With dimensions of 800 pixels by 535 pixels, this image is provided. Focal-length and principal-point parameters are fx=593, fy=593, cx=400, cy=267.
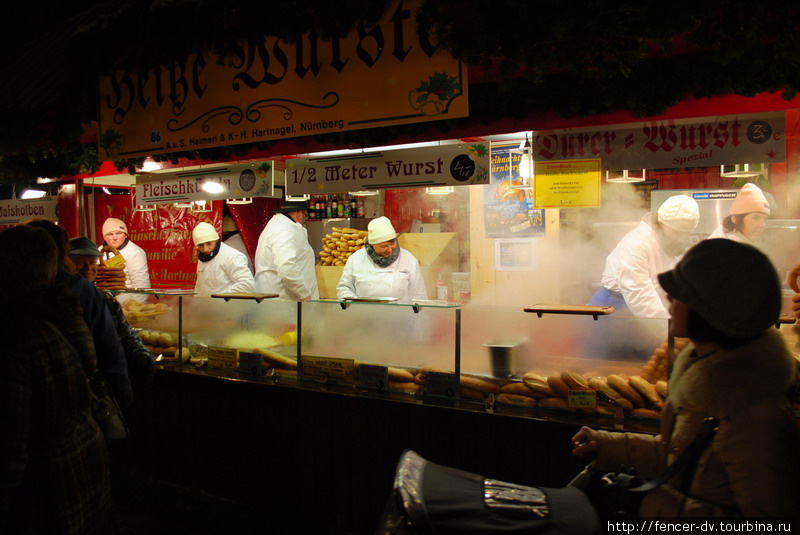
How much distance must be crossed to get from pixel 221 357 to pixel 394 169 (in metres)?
2.16

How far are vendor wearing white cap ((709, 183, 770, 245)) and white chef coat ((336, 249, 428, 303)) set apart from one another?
10.9 feet

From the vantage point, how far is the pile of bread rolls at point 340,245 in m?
8.30

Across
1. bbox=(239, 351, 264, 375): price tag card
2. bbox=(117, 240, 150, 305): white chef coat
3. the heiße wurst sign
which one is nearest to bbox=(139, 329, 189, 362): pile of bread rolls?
bbox=(239, 351, 264, 375): price tag card

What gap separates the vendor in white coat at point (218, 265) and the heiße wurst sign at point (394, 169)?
2135 millimetres

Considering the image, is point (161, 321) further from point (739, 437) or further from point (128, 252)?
point (739, 437)

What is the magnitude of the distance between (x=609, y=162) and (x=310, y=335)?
2.79 metres

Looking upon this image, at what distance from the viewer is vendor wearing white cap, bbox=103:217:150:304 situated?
852 cm

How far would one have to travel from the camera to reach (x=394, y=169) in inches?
207

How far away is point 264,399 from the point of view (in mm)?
4215

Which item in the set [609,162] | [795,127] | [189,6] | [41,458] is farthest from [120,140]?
[795,127]

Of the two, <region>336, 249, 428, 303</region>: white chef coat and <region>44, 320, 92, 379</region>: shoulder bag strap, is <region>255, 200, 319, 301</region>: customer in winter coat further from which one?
<region>44, 320, 92, 379</region>: shoulder bag strap

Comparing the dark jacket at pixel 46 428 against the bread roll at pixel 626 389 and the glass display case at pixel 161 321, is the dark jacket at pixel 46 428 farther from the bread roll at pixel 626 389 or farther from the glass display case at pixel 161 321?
the bread roll at pixel 626 389

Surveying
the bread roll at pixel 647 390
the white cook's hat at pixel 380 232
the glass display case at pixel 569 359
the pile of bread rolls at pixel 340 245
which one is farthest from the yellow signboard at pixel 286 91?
the pile of bread rolls at pixel 340 245

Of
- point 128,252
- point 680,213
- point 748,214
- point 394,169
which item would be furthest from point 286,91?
point 128,252
